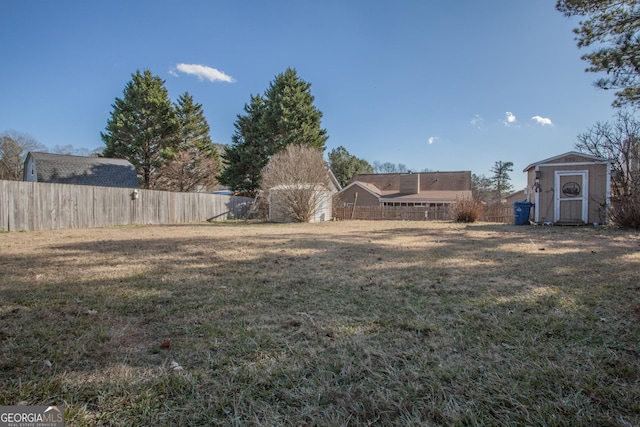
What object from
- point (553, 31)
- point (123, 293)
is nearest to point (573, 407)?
point (123, 293)

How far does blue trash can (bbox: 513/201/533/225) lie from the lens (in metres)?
12.8

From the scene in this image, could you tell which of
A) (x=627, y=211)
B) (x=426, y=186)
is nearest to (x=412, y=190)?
(x=426, y=186)

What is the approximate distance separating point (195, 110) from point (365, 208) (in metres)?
17.5

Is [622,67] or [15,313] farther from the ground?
[622,67]

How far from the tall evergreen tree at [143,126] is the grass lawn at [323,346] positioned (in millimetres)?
22798

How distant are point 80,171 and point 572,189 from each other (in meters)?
28.9

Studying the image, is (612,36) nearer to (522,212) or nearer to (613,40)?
(613,40)

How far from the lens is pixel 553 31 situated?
8250 mm

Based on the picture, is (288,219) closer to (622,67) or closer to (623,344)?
(622,67)

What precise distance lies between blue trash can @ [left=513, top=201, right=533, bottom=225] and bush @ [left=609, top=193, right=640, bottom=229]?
277cm

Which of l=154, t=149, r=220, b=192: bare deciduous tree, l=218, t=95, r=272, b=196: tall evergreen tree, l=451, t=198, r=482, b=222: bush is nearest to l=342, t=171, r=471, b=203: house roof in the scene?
l=218, t=95, r=272, b=196: tall evergreen tree

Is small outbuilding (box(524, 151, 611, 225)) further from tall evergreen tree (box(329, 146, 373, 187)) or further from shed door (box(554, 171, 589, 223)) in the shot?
tall evergreen tree (box(329, 146, 373, 187))

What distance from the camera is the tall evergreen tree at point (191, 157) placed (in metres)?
23.8

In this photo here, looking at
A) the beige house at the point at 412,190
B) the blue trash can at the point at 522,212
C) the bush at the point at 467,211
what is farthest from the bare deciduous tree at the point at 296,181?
the beige house at the point at 412,190
